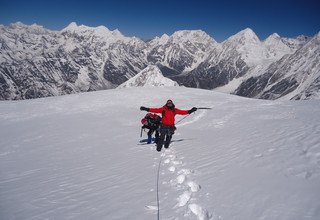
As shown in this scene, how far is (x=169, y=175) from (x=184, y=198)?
236cm

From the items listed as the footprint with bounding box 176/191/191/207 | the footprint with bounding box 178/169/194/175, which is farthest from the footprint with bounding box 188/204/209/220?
the footprint with bounding box 178/169/194/175

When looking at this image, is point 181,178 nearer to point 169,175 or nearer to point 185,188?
A: point 169,175

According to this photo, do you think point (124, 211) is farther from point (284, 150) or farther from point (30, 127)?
point (30, 127)

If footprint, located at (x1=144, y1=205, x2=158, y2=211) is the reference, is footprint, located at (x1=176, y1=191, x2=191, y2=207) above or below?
above

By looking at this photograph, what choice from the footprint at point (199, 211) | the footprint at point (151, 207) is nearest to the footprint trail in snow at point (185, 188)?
the footprint at point (199, 211)

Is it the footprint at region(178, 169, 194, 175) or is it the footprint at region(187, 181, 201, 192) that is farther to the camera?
the footprint at region(178, 169, 194, 175)

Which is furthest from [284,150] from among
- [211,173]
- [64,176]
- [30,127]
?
A: [30,127]

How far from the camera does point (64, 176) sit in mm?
12125

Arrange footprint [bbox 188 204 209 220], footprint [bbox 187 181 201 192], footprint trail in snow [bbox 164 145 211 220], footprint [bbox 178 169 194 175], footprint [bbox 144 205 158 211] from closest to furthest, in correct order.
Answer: footprint [bbox 188 204 209 220] → footprint trail in snow [bbox 164 145 211 220] → footprint [bbox 144 205 158 211] → footprint [bbox 187 181 201 192] → footprint [bbox 178 169 194 175]

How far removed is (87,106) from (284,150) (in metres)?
27.2

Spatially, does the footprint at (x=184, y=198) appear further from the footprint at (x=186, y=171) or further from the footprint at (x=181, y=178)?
the footprint at (x=186, y=171)

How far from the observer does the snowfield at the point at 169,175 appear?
7.51 metres

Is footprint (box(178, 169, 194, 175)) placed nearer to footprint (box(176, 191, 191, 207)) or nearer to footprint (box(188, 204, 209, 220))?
footprint (box(176, 191, 191, 207))

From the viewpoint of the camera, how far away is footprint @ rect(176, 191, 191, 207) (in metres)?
7.99
